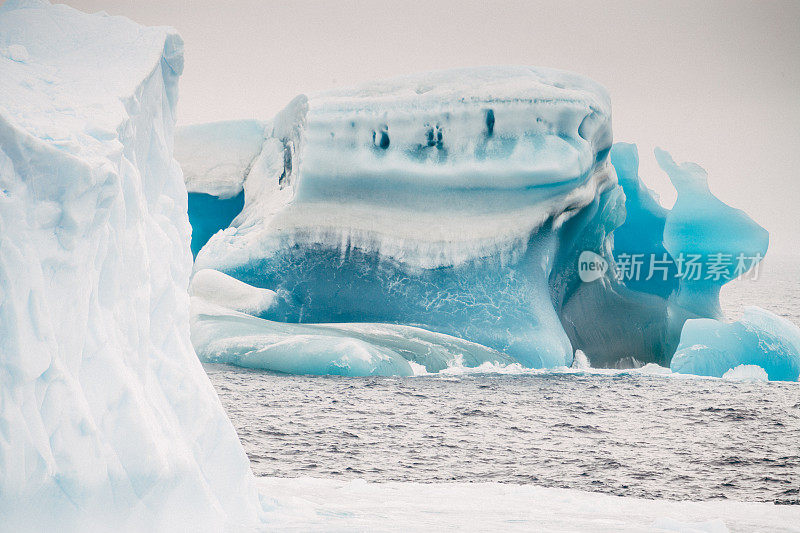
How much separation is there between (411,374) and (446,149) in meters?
2.88

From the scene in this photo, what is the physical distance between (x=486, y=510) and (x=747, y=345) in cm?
787

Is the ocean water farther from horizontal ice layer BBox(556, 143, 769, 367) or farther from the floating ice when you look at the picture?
horizontal ice layer BBox(556, 143, 769, 367)

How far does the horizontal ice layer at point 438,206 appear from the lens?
9.98 metres

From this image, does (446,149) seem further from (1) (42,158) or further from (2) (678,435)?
(1) (42,158)

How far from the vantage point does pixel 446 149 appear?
1012cm

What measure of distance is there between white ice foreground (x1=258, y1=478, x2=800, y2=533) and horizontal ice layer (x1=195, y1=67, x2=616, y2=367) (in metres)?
5.50

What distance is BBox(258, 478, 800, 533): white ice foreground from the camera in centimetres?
335

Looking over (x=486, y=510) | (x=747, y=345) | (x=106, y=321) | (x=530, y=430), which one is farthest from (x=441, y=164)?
(x=106, y=321)

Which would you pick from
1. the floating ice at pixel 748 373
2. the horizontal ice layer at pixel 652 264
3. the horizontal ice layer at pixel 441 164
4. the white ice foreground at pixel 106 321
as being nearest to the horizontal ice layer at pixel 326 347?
the horizontal ice layer at pixel 441 164

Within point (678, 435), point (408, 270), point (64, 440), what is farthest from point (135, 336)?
point (408, 270)

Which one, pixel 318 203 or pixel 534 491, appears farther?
pixel 318 203
